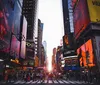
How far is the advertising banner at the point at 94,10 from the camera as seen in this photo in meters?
43.9

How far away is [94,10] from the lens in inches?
1780

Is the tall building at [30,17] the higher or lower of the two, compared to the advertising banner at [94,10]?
higher

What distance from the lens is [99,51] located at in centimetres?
4247

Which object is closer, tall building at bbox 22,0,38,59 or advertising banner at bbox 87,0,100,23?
advertising banner at bbox 87,0,100,23

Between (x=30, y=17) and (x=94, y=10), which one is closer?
(x=94, y=10)

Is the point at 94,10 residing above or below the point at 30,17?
below

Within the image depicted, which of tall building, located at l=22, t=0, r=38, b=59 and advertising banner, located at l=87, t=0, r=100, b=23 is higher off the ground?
tall building, located at l=22, t=0, r=38, b=59

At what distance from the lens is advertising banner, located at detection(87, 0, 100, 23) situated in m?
43.9

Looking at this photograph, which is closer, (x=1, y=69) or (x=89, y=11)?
(x=1, y=69)

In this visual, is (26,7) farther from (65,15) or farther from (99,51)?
(99,51)

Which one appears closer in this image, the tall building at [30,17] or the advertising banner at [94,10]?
the advertising banner at [94,10]

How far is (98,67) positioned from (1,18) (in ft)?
101

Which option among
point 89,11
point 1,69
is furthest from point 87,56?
point 1,69

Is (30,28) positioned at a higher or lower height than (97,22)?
higher
